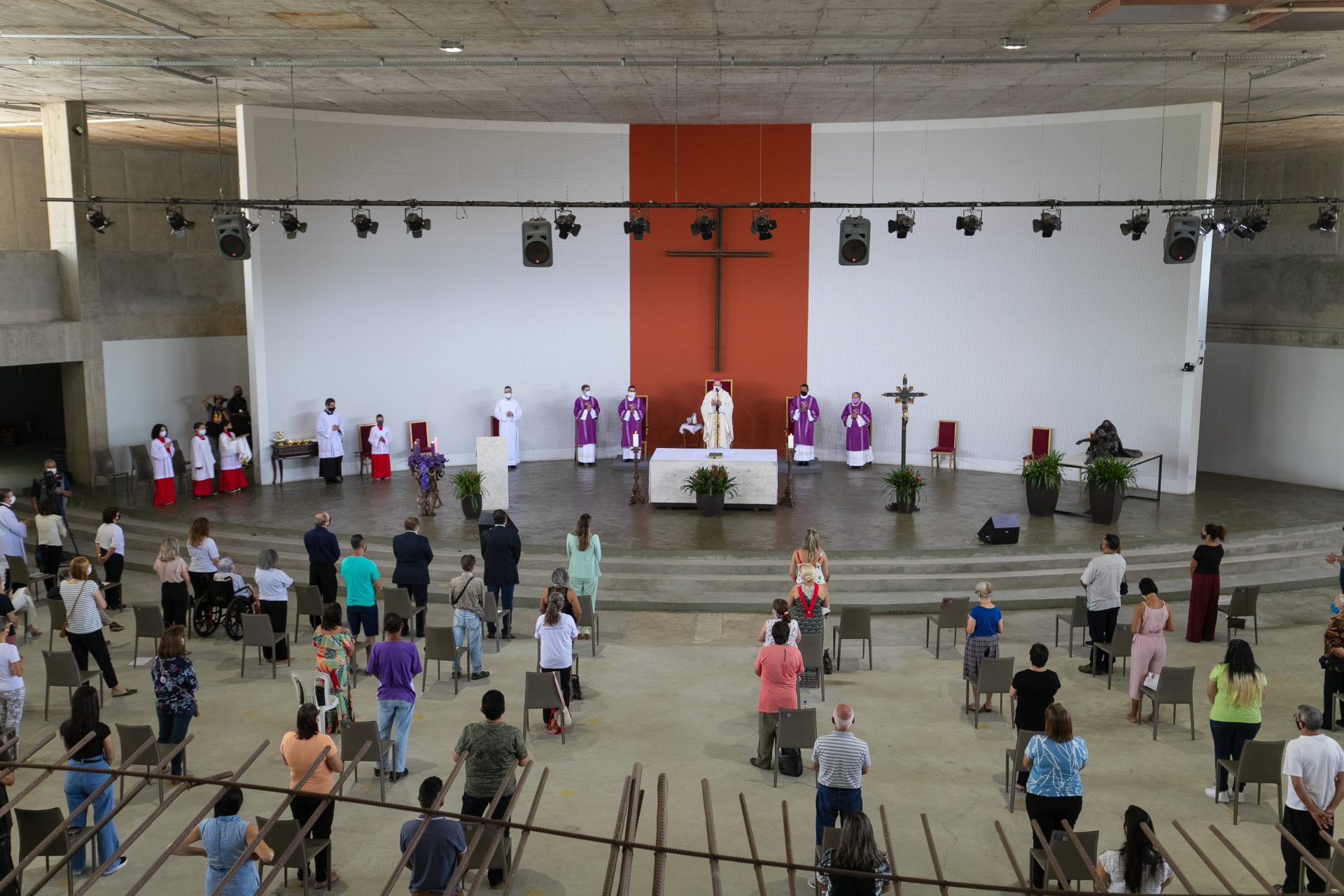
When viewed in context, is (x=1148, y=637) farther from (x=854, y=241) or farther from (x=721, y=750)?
(x=854, y=241)

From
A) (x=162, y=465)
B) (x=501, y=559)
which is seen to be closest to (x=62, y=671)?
(x=501, y=559)

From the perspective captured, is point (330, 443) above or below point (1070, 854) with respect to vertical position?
above

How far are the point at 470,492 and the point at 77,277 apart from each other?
7.43 metres

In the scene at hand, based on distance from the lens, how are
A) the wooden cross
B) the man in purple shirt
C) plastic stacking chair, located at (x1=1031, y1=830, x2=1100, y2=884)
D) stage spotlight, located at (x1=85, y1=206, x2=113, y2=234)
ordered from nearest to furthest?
plastic stacking chair, located at (x1=1031, y1=830, x2=1100, y2=884) < the man in purple shirt < stage spotlight, located at (x1=85, y1=206, x2=113, y2=234) < the wooden cross

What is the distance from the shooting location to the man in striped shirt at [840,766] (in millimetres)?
6820

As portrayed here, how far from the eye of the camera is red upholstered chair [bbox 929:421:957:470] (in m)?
19.9

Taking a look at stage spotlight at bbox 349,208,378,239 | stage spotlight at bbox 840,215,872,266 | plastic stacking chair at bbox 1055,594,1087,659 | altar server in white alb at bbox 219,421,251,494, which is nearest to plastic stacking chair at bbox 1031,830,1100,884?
plastic stacking chair at bbox 1055,594,1087,659

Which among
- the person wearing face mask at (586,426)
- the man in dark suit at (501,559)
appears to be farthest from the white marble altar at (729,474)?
the man in dark suit at (501,559)

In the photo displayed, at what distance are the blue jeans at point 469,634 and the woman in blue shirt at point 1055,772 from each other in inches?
218

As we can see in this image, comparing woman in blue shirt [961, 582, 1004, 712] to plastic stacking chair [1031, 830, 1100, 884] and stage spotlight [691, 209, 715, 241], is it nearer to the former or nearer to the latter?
plastic stacking chair [1031, 830, 1100, 884]

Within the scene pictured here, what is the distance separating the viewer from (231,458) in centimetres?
1764

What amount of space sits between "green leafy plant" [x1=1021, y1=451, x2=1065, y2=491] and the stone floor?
362 cm

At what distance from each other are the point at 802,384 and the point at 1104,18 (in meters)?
10.6

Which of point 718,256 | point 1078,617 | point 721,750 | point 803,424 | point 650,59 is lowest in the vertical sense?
point 721,750
